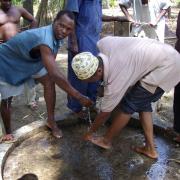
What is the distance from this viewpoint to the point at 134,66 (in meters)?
3.09

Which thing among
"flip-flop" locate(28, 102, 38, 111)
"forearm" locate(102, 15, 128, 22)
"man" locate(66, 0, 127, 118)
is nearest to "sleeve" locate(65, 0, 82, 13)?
"man" locate(66, 0, 127, 118)

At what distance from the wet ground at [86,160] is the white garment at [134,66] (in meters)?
0.60

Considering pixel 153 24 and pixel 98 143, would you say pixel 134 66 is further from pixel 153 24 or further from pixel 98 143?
pixel 153 24

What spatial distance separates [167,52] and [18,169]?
5.59 ft

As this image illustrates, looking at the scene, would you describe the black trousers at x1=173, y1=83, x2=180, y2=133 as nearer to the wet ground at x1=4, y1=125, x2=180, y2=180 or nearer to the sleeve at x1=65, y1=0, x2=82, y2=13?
the wet ground at x1=4, y1=125, x2=180, y2=180

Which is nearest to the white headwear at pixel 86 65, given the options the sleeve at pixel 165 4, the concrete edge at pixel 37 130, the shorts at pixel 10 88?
the shorts at pixel 10 88

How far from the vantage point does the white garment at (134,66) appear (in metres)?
3.02

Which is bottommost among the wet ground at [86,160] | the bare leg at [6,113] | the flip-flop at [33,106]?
the flip-flop at [33,106]

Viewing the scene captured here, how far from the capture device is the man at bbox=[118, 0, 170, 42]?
5277 millimetres

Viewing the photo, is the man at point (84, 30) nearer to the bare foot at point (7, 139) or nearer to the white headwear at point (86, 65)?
the bare foot at point (7, 139)

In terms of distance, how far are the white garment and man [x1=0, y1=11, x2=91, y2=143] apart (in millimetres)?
426

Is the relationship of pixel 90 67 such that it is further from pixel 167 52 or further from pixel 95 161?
pixel 95 161

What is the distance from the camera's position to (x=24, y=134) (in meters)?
3.89

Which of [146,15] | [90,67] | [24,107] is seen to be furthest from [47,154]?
[146,15]
